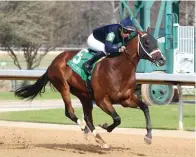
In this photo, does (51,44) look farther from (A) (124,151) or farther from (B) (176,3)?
(A) (124,151)

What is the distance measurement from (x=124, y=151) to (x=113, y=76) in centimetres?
120

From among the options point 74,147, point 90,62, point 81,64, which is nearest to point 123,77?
point 90,62

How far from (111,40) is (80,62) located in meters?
0.75

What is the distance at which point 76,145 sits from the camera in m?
11.1

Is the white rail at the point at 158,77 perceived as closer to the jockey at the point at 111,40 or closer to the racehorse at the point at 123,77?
the jockey at the point at 111,40

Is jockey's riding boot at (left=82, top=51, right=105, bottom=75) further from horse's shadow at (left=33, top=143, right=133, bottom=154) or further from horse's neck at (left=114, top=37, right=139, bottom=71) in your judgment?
horse's shadow at (left=33, top=143, right=133, bottom=154)

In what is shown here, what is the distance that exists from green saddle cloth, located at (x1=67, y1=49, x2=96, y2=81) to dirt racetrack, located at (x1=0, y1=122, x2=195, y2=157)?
1.17 m

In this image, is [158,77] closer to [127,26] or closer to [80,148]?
[80,148]

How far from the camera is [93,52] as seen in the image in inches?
412

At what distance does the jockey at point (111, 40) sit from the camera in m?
9.80

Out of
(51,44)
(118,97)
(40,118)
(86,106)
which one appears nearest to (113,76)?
(118,97)

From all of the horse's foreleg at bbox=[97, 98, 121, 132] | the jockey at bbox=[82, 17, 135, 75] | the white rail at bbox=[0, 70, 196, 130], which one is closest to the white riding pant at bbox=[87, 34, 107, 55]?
the jockey at bbox=[82, 17, 135, 75]

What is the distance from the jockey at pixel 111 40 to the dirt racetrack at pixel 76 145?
4.32 ft

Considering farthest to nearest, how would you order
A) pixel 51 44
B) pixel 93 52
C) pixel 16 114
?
pixel 51 44 < pixel 16 114 < pixel 93 52
